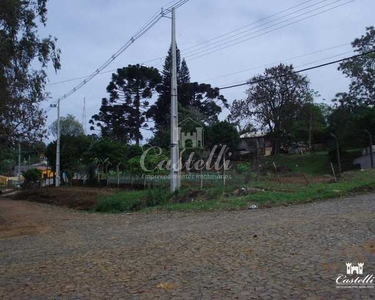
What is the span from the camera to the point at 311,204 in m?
13.2

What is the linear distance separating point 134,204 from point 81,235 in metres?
8.55

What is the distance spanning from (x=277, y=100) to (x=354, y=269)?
50.5 metres

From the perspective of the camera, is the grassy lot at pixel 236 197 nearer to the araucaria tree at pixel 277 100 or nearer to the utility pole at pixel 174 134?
the utility pole at pixel 174 134

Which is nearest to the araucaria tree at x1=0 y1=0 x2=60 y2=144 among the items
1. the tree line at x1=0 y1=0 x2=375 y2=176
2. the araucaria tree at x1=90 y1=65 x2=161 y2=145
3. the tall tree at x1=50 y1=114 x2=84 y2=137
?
the tree line at x1=0 y1=0 x2=375 y2=176

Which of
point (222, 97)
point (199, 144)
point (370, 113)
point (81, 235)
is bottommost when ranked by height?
point (81, 235)

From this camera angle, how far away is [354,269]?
17.3ft

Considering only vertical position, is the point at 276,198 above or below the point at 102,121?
below

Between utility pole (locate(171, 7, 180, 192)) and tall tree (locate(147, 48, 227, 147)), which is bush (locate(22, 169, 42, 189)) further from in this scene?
utility pole (locate(171, 7, 180, 192))

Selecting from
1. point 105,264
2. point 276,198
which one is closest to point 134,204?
point 276,198

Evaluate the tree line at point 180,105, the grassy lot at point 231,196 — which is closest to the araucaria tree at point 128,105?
the tree line at point 180,105

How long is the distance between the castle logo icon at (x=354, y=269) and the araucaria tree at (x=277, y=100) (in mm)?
48630

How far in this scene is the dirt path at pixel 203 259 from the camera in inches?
196

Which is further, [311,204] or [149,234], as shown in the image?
[311,204]

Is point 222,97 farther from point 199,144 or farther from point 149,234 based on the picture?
point 149,234
